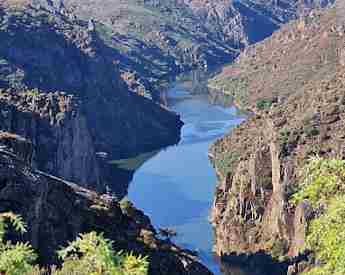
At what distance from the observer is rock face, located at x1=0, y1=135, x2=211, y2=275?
1435 inches

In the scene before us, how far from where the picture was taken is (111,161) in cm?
14988

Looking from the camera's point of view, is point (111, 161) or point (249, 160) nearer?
point (249, 160)

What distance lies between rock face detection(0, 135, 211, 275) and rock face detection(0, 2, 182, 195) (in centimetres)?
6757

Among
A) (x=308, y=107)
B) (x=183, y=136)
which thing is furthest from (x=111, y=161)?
(x=308, y=107)

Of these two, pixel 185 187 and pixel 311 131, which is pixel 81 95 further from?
pixel 311 131

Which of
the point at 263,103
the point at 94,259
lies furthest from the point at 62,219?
the point at 263,103

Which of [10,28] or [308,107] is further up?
[10,28]

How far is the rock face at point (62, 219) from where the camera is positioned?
36.4 m

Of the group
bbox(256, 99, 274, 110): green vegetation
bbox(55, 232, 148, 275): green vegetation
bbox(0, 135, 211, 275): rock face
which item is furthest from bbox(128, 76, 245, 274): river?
bbox(55, 232, 148, 275): green vegetation

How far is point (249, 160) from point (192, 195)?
931 cm

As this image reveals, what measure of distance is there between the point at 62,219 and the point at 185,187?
84030 millimetres

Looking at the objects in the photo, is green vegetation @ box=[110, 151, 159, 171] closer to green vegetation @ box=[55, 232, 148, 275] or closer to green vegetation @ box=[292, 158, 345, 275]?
green vegetation @ box=[292, 158, 345, 275]

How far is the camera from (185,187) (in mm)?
122750

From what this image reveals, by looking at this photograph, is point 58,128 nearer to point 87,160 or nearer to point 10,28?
point 87,160
